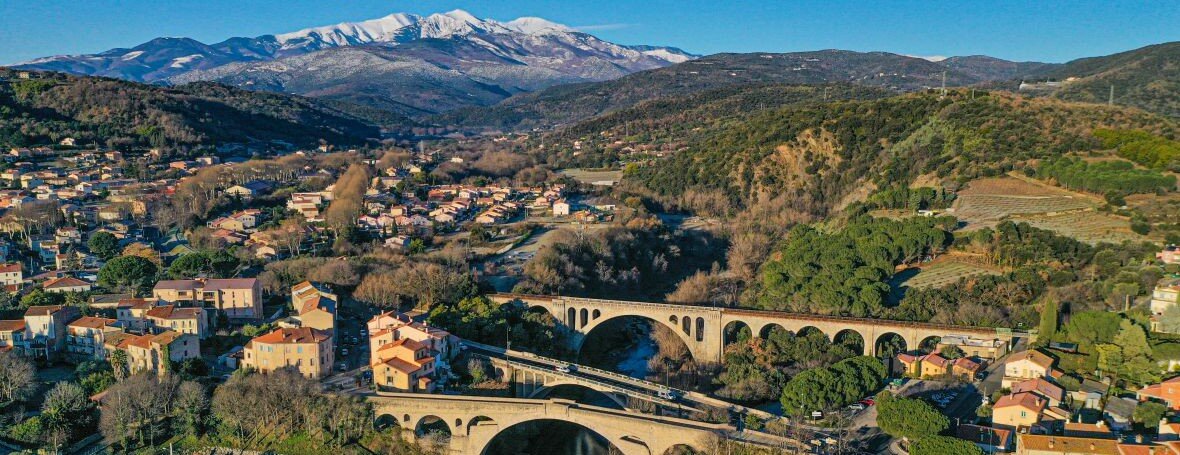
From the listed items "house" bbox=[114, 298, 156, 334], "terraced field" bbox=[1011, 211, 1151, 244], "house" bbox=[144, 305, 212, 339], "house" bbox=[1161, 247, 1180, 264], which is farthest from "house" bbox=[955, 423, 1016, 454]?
"house" bbox=[114, 298, 156, 334]

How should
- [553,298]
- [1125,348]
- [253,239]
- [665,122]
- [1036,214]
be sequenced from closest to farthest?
1. [1125,348]
2. [553,298]
3. [1036,214]
4. [253,239]
5. [665,122]

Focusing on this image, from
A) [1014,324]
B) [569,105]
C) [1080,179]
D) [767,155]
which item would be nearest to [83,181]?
[767,155]

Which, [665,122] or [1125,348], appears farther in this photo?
[665,122]

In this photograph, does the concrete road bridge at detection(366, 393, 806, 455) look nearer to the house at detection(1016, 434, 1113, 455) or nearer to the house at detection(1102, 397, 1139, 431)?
the house at detection(1016, 434, 1113, 455)

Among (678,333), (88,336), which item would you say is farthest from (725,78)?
(88,336)

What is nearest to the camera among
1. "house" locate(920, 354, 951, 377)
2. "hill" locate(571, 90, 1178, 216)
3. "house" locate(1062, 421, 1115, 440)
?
"house" locate(1062, 421, 1115, 440)

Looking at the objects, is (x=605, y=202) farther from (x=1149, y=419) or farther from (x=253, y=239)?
(x=1149, y=419)
